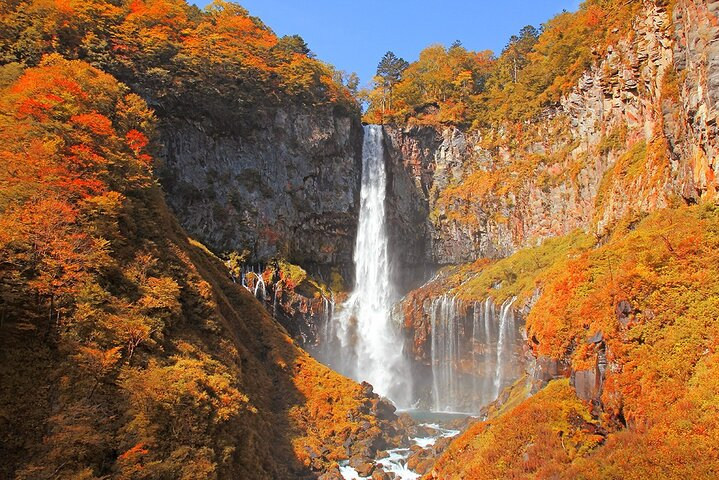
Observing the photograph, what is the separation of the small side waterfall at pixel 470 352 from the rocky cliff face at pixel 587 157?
8.87 m

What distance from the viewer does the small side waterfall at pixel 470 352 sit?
97.0 feet

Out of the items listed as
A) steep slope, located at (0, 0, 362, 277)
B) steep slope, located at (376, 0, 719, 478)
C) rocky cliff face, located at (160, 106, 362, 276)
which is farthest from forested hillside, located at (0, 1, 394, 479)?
steep slope, located at (376, 0, 719, 478)

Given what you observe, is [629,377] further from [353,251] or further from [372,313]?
[353,251]

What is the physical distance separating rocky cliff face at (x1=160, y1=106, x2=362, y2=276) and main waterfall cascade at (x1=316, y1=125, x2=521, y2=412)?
82.1 inches

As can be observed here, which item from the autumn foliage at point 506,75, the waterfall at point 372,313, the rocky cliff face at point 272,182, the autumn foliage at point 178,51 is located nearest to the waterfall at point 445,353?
the waterfall at point 372,313

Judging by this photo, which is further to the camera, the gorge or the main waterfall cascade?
the main waterfall cascade

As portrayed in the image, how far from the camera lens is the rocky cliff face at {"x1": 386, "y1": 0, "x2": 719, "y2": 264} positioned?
15219 millimetres

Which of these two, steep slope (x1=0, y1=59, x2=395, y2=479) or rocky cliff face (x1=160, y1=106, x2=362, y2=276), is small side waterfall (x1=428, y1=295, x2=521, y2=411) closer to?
steep slope (x1=0, y1=59, x2=395, y2=479)

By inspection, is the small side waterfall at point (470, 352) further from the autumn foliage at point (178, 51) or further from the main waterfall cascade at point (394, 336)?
the autumn foliage at point (178, 51)

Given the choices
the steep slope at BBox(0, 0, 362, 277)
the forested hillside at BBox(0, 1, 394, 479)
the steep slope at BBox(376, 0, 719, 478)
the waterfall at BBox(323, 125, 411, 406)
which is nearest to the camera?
the steep slope at BBox(376, 0, 719, 478)

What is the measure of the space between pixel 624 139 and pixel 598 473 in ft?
81.9

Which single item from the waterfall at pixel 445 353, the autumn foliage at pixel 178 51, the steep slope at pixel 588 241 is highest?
the autumn foliage at pixel 178 51

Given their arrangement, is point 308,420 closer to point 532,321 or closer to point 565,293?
point 532,321

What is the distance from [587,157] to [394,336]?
20.6 metres
